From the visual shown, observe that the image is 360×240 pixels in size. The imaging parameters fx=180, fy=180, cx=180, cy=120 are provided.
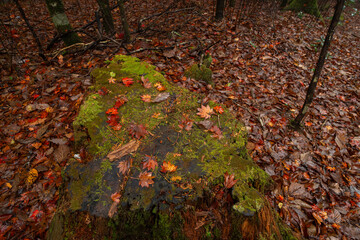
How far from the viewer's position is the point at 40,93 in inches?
150

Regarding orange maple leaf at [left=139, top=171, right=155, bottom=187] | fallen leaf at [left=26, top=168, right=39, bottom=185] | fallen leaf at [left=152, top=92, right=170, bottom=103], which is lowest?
fallen leaf at [left=26, top=168, right=39, bottom=185]

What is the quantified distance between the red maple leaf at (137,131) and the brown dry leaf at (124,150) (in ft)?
0.28

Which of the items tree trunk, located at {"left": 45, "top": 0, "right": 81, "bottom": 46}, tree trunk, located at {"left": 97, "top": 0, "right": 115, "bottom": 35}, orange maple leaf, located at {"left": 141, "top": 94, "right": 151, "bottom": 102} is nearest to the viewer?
orange maple leaf, located at {"left": 141, "top": 94, "right": 151, "bottom": 102}

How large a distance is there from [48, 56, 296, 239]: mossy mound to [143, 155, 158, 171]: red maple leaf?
0.01 m

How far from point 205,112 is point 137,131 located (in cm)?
90

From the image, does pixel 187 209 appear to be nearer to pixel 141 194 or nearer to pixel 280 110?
pixel 141 194

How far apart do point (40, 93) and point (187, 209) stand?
4009mm

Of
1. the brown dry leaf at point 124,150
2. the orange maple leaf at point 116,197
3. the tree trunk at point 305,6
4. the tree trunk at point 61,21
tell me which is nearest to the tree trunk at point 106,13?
the tree trunk at point 61,21

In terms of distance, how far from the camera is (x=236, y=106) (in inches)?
157

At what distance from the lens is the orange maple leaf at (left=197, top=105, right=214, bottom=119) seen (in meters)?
2.31

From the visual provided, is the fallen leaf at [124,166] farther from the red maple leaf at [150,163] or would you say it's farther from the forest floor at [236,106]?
the forest floor at [236,106]

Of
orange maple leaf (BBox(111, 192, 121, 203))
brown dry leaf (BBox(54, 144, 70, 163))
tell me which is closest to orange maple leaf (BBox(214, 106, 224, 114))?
orange maple leaf (BBox(111, 192, 121, 203))

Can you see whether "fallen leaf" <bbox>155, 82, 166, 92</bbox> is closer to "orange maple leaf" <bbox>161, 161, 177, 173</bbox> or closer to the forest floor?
the forest floor

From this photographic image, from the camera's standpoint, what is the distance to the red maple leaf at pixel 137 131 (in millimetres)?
2039
